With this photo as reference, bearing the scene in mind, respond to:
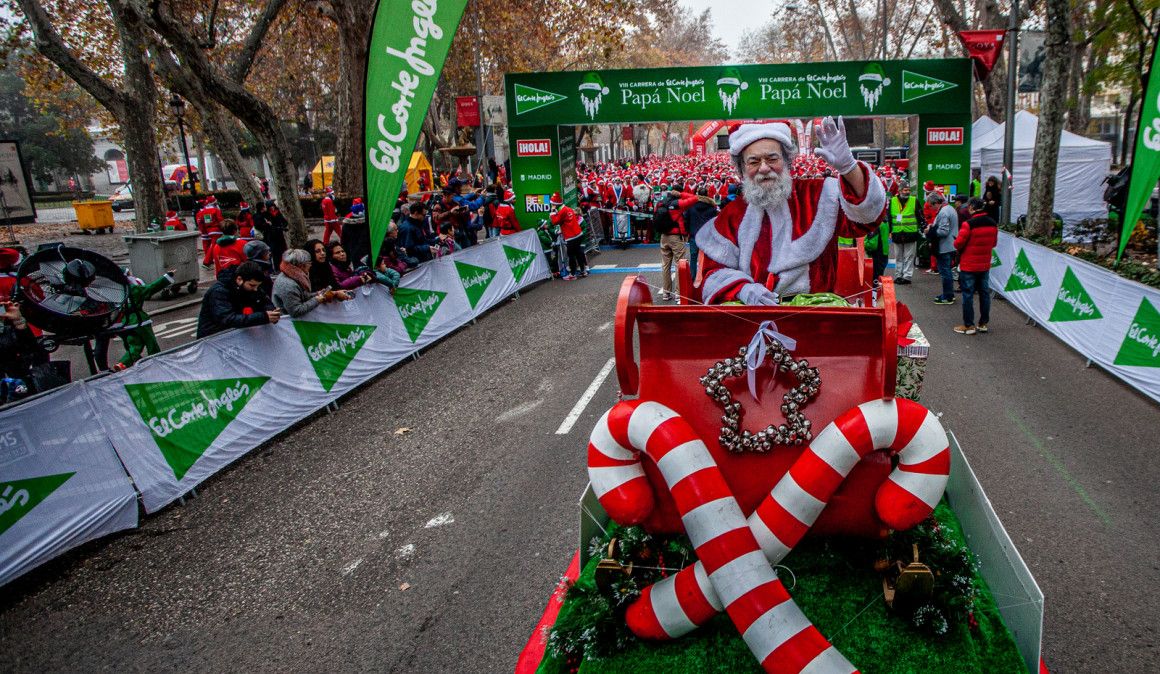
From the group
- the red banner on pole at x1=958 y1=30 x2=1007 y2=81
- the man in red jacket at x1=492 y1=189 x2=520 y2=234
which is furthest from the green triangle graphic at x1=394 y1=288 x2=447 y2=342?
the red banner on pole at x1=958 y1=30 x2=1007 y2=81

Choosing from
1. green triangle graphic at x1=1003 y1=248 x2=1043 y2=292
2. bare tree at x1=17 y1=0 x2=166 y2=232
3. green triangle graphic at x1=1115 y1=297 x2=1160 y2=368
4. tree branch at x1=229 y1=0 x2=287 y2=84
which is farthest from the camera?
tree branch at x1=229 y1=0 x2=287 y2=84

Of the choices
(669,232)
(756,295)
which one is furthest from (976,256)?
(756,295)

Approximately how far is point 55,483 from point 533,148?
14.5m

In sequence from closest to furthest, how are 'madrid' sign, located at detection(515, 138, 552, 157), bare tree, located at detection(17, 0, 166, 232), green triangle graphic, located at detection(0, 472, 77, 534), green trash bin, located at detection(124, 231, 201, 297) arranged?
green triangle graphic, located at detection(0, 472, 77, 534)
bare tree, located at detection(17, 0, 166, 232)
green trash bin, located at detection(124, 231, 201, 297)
'madrid' sign, located at detection(515, 138, 552, 157)

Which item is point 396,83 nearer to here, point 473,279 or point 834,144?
point 834,144

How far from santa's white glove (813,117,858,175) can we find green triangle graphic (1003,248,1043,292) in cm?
891

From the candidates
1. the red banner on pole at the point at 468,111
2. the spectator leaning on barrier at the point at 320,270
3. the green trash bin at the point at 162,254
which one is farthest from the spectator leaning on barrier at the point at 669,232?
the red banner on pole at the point at 468,111

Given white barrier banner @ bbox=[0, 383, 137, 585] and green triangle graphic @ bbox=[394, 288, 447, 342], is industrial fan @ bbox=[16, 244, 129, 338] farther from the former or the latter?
green triangle graphic @ bbox=[394, 288, 447, 342]

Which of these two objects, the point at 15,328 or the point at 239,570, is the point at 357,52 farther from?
the point at 239,570

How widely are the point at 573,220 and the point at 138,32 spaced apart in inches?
365

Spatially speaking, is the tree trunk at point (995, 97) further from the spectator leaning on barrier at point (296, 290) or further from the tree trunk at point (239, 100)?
the spectator leaning on barrier at point (296, 290)

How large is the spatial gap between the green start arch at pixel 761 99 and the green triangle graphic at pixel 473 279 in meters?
6.07

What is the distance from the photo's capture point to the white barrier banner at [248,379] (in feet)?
19.5

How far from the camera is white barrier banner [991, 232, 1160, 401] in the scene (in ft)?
24.1
